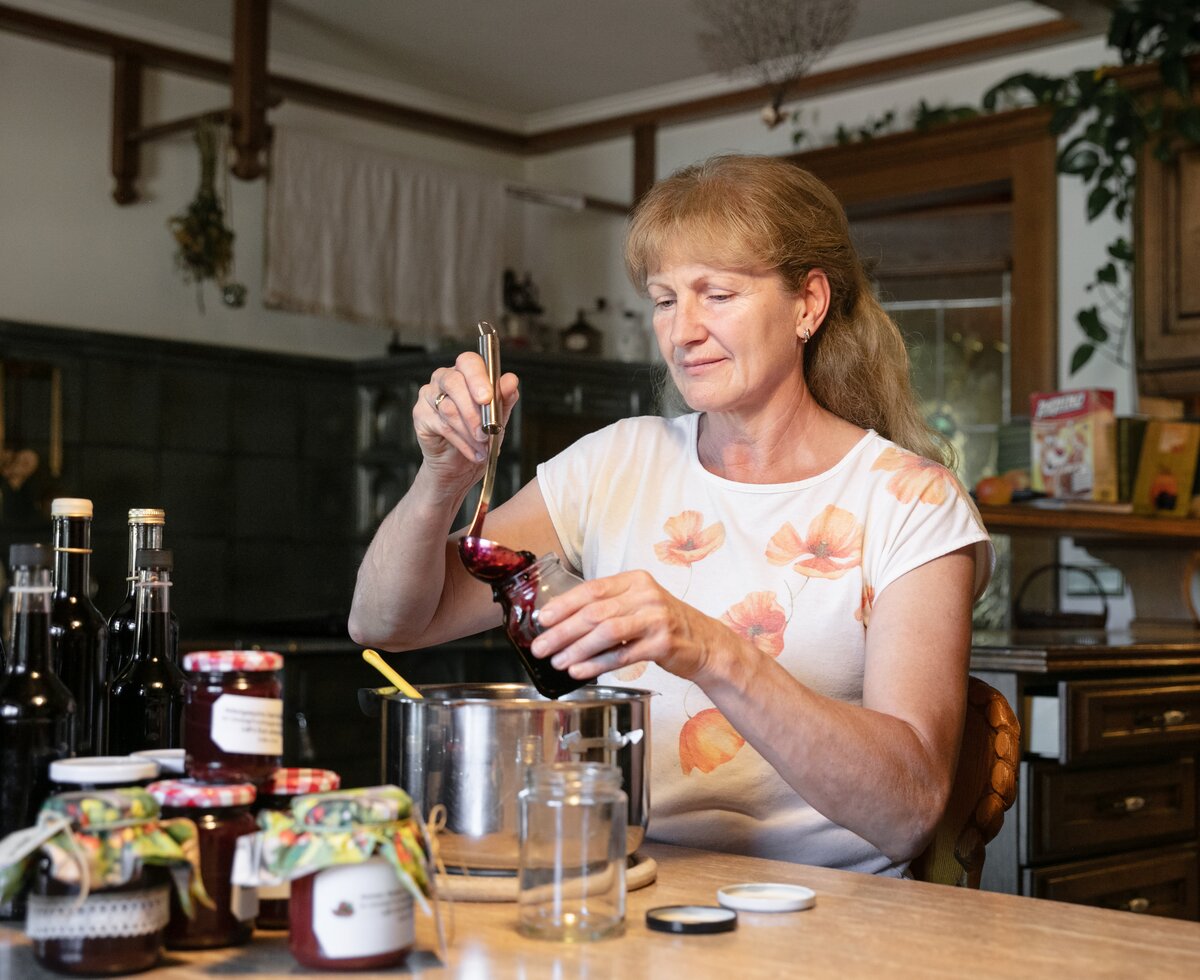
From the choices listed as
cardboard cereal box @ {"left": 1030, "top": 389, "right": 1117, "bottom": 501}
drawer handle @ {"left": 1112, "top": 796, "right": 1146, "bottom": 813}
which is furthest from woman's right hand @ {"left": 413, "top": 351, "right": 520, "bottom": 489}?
cardboard cereal box @ {"left": 1030, "top": 389, "right": 1117, "bottom": 501}

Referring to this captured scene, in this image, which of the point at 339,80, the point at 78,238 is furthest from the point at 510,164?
the point at 78,238

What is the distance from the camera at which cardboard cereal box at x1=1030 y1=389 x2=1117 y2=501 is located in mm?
3551

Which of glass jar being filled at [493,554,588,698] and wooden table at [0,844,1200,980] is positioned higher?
glass jar being filled at [493,554,588,698]

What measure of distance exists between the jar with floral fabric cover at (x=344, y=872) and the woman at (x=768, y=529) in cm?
44

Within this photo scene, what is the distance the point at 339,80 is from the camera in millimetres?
6027

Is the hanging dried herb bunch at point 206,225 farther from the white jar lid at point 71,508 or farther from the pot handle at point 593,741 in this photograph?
the pot handle at point 593,741

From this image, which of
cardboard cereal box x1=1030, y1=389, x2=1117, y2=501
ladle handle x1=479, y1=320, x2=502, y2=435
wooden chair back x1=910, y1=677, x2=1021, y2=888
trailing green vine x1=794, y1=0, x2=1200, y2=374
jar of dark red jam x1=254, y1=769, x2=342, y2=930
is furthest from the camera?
trailing green vine x1=794, y1=0, x2=1200, y2=374

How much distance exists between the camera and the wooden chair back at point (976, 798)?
151 centimetres

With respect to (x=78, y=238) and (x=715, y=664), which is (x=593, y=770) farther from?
(x=78, y=238)

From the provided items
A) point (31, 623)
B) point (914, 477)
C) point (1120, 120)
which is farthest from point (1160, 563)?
point (31, 623)

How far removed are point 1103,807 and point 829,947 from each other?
1925 millimetres

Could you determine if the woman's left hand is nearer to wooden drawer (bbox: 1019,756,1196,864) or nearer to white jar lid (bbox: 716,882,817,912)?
white jar lid (bbox: 716,882,817,912)

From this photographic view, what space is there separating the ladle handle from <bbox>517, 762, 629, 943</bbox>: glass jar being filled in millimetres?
458

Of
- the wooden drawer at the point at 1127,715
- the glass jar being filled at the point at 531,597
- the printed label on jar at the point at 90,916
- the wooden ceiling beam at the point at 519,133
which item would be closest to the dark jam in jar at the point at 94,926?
the printed label on jar at the point at 90,916
